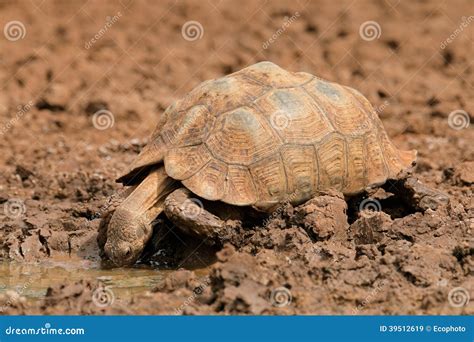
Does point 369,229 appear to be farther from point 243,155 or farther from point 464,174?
point 464,174

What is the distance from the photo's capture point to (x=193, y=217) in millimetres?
8664

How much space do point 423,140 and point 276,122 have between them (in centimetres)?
518

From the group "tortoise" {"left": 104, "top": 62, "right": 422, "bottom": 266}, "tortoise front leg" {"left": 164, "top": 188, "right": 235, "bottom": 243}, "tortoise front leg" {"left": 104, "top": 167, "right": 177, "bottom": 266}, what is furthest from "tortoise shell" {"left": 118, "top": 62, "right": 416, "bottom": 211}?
"tortoise front leg" {"left": 104, "top": 167, "right": 177, "bottom": 266}

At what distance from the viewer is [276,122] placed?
9.09 meters

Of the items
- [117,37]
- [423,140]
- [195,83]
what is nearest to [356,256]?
[423,140]

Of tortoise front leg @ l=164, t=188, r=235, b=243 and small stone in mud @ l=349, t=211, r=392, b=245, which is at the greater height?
small stone in mud @ l=349, t=211, r=392, b=245

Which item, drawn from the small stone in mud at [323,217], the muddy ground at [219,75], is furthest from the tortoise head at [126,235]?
the small stone in mud at [323,217]

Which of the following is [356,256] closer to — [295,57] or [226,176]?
[226,176]

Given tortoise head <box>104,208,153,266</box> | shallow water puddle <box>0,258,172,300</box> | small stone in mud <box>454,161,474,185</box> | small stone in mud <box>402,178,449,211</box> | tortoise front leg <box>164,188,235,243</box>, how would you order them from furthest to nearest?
small stone in mud <box>454,161,474,185</box>
small stone in mud <box>402,178,449,211</box>
tortoise head <box>104,208,153,266</box>
tortoise front leg <box>164,188,235,243</box>
shallow water puddle <box>0,258,172,300</box>

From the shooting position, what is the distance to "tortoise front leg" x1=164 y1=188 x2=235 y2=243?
8664 mm

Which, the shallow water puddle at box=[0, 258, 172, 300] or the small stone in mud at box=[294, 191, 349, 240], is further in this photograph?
the small stone in mud at box=[294, 191, 349, 240]

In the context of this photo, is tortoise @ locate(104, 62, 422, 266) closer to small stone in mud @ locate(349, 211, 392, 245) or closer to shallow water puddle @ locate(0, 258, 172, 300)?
shallow water puddle @ locate(0, 258, 172, 300)

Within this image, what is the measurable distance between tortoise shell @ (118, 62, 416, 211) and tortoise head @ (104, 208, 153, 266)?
52cm

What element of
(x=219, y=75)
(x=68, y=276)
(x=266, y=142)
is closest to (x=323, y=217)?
(x=266, y=142)
